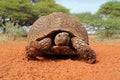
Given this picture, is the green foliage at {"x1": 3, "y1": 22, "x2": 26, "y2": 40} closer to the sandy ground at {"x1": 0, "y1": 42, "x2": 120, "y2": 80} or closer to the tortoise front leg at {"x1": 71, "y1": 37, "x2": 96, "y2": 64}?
the sandy ground at {"x1": 0, "y1": 42, "x2": 120, "y2": 80}

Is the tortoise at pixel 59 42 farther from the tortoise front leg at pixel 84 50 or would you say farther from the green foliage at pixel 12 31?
the green foliage at pixel 12 31

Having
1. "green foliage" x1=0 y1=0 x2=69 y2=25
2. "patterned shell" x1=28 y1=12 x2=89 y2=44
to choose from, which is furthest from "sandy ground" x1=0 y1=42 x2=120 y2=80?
"green foliage" x1=0 y1=0 x2=69 y2=25

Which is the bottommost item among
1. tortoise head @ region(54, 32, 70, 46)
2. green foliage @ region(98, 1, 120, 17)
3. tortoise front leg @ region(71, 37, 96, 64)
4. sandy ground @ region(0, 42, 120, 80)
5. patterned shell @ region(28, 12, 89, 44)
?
sandy ground @ region(0, 42, 120, 80)

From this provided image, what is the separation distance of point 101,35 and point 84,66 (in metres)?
13.1

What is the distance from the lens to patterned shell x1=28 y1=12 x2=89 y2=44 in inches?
223

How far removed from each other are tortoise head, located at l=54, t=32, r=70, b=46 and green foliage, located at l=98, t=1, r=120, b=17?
64.2 ft

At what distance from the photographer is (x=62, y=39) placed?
17.8 ft

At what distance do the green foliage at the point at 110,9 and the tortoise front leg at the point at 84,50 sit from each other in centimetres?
1954

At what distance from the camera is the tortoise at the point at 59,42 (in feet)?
17.9

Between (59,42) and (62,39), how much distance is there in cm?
8

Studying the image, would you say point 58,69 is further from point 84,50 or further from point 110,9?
point 110,9

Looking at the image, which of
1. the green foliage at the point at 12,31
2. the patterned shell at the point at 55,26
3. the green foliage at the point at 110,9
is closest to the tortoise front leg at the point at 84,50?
the patterned shell at the point at 55,26

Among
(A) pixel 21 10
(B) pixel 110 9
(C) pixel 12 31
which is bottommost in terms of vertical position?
(C) pixel 12 31

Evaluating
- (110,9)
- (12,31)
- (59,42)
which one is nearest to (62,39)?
(59,42)
